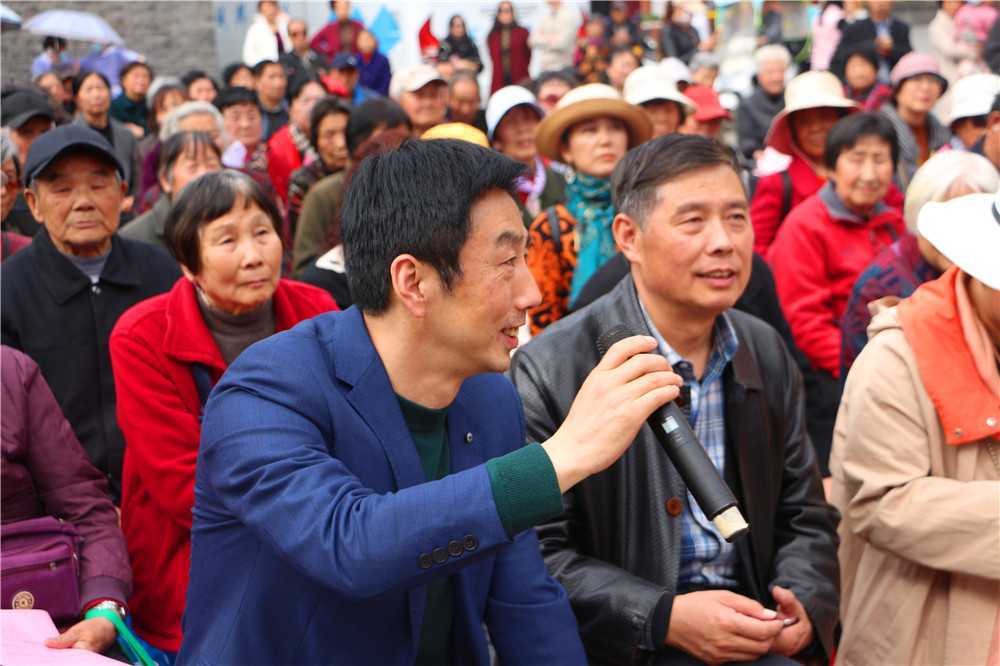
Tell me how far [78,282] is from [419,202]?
7.97 ft

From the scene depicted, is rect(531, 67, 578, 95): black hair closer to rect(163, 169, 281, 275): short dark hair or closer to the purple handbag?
rect(163, 169, 281, 275): short dark hair

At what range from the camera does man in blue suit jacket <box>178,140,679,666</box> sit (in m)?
1.84

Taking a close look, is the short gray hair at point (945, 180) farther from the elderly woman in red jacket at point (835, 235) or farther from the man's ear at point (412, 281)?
the man's ear at point (412, 281)

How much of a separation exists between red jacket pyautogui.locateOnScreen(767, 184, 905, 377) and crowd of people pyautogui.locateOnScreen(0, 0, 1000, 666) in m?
0.01

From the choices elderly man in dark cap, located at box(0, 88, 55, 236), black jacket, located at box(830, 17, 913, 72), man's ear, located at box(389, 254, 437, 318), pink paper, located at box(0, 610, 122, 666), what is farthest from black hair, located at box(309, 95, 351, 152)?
black jacket, located at box(830, 17, 913, 72)

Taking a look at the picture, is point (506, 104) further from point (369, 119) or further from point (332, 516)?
point (332, 516)

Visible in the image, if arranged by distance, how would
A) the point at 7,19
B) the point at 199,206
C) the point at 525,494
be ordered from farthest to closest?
the point at 7,19 → the point at 199,206 → the point at 525,494

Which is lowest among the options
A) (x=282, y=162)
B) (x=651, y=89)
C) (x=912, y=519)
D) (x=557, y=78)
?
(x=912, y=519)

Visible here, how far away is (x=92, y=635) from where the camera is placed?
2957 millimetres

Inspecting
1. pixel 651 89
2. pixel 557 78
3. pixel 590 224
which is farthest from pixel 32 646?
pixel 557 78

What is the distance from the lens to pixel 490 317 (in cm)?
215

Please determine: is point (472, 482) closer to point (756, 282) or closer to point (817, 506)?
point (817, 506)

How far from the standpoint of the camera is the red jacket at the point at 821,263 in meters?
5.14

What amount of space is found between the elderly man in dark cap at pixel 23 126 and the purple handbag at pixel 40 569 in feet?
9.93
